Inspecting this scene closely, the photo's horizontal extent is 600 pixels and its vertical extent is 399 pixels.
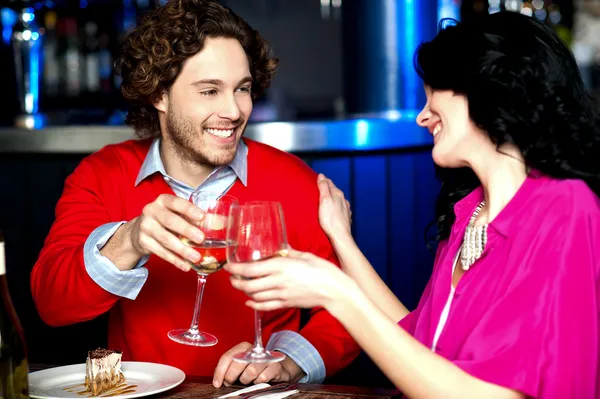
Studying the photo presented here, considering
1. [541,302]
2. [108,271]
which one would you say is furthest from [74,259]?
[541,302]

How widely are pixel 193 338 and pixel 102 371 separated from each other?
165 mm

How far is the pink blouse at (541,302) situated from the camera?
1.26 metres

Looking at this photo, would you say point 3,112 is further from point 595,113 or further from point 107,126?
point 595,113

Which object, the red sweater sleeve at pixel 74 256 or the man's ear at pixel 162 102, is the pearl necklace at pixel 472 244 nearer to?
the red sweater sleeve at pixel 74 256

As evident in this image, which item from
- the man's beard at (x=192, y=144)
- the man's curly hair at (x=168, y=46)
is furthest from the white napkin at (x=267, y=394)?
the man's curly hair at (x=168, y=46)

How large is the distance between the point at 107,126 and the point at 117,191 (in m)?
0.90

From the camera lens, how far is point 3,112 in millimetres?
4133

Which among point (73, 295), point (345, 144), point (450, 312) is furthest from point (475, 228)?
point (345, 144)

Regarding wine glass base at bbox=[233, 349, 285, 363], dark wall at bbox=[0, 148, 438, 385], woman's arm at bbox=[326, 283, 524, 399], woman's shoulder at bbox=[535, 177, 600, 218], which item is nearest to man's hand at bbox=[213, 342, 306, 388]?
wine glass base at bbox=[233, 349, 285, 363]

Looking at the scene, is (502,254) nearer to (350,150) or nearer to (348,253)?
(348,253)

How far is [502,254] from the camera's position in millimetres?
1374

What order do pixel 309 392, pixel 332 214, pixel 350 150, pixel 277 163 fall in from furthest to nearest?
pixel 350 150 → pixel 277 163 → pixel 332 214 → pixel 309 392

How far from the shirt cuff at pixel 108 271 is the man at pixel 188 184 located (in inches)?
5.7

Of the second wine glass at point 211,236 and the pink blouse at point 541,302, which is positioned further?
the second wine glass at point 211,236
